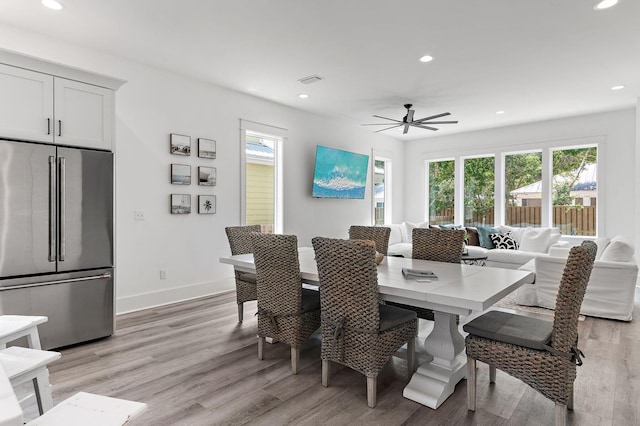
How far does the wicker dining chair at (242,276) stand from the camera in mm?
3598

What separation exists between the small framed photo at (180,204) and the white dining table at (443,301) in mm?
2433

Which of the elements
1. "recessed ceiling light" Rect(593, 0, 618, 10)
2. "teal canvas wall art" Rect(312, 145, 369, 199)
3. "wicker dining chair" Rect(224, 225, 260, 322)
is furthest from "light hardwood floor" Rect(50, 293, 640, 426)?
"teal canvas wall art" Rect(312, 145, 369, 199)

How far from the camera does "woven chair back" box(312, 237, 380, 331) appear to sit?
6.88 ft

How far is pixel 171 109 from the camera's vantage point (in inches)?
171

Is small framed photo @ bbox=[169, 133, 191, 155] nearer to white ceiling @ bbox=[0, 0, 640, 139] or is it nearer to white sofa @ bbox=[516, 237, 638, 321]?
white ceiling @ bbox=[0, 0, 640, 139]

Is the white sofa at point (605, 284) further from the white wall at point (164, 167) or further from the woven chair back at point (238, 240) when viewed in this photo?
the white wall at point (164, 167)

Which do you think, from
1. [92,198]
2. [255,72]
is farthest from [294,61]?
[92,198]

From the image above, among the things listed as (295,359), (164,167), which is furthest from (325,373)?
(164,167)

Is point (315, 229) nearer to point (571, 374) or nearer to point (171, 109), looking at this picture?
point (171, 109)

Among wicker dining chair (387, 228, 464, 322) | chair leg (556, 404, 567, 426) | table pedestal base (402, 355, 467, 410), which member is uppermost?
wicker dining chair (387, 228, 464, 322)

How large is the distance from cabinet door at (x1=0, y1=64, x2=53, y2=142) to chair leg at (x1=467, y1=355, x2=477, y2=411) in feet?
11.3

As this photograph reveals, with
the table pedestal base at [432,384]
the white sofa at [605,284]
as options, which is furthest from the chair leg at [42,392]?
the white sofa at [605,284]

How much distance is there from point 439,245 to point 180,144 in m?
3.20

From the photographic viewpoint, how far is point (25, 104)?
9.23ft
